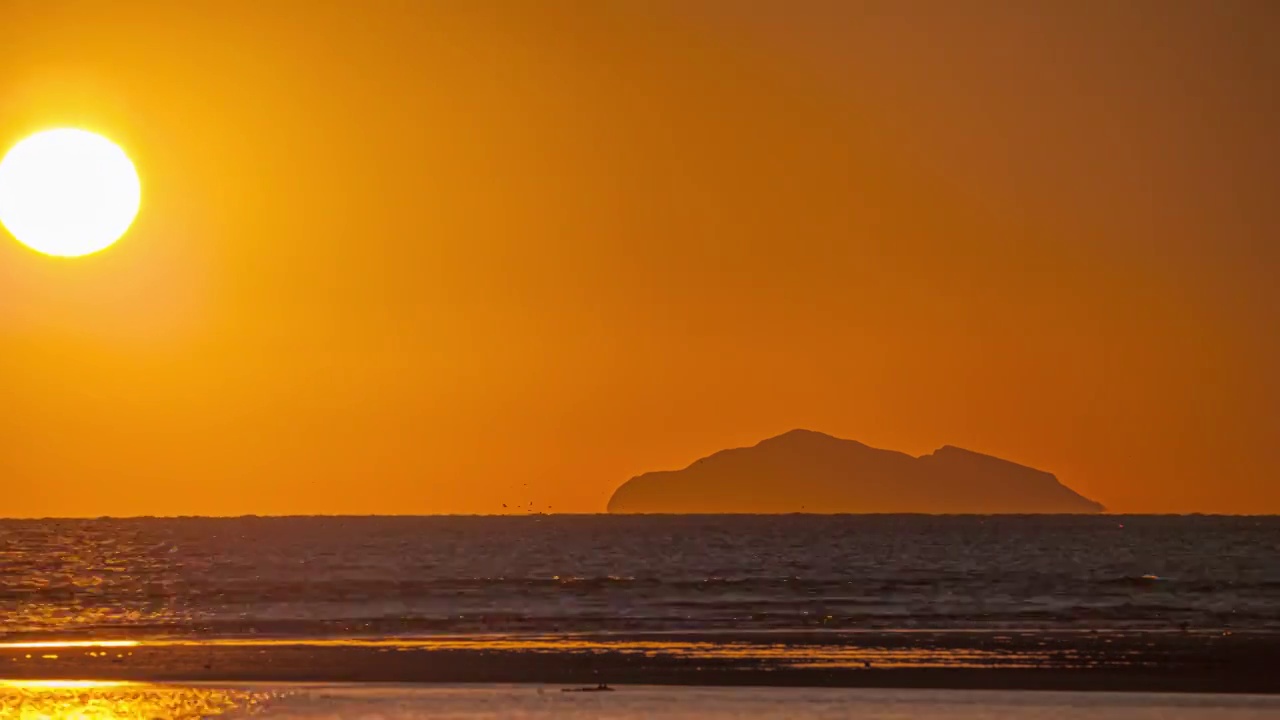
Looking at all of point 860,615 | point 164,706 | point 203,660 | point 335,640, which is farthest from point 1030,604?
point 164,706

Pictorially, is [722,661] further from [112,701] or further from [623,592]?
[623,592]

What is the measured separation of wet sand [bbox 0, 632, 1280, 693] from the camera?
38656mm

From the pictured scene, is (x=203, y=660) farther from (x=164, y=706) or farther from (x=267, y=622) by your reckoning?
(x=267, y=622)

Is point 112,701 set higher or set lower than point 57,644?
lower

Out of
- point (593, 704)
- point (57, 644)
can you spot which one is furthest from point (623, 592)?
point (593, 704)

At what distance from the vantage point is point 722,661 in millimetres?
42500

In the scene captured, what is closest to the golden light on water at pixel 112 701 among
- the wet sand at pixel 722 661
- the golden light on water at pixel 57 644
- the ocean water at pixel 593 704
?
the ocean water at pixel 593 704

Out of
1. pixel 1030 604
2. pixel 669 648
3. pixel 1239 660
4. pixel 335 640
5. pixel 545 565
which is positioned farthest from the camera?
pixel 545 565

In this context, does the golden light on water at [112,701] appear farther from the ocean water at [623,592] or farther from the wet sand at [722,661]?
the ocean water at [623,592]

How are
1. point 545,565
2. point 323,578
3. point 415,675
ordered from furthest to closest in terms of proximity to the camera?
point 545,565
point 323,578
point 415,675

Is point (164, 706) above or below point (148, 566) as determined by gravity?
below

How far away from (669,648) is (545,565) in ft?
221

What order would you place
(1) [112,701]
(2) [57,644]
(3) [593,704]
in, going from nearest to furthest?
(3) [593,704]
(1) [112,701]
(2) [57,644]

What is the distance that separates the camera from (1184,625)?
2164 inches
